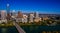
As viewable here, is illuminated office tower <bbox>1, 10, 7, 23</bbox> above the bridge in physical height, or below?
above

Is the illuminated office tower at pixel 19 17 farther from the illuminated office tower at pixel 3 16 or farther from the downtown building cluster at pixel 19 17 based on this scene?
the illuminated office tower at pixel 3 16

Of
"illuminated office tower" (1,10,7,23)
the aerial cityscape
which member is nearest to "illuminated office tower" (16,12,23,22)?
the aerial cityscape

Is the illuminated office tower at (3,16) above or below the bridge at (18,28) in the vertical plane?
above

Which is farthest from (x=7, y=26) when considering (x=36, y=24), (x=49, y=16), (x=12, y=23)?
(x=49, y=16)

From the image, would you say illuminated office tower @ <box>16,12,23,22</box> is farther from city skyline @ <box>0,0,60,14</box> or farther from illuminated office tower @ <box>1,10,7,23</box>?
illuminated office tower @ <box>1,10,7,23</box>

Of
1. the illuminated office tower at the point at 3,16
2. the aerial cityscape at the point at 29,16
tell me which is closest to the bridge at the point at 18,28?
Result: the aerial cityscape at the point at 29,16


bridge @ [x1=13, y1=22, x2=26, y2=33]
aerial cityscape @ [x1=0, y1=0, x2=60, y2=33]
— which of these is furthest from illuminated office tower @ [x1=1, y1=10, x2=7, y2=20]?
bridge @ [x1=13, y1=22, x2=26, y2=33]

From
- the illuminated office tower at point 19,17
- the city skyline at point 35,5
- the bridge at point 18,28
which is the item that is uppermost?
the city skyline at point 35,5

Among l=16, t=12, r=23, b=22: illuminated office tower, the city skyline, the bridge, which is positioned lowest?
the bridge

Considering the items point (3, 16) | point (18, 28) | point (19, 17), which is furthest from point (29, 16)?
point (3, 16)
